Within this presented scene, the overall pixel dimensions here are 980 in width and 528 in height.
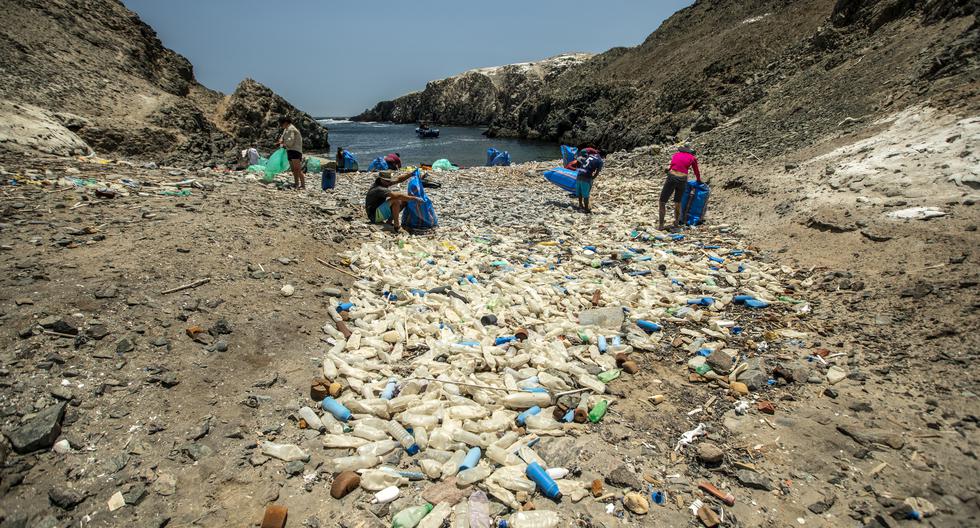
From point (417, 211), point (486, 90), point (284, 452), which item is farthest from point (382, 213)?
point (486, 90)

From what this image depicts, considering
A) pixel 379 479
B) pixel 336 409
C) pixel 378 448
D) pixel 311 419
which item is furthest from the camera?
pixel 336 409

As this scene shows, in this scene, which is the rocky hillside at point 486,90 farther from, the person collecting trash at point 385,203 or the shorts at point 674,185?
the person collecting trash at point 385,203

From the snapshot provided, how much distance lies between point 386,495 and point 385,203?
7134 mm

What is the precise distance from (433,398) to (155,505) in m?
2.10

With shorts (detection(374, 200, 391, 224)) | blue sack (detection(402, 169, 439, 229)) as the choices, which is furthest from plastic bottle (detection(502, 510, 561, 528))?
shorts (detection(374, 200, 391, 224))

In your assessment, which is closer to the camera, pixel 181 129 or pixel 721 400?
pixel 721 400

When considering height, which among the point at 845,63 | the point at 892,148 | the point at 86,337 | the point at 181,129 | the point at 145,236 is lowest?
the point at 86,337

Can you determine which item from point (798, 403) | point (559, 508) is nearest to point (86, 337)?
point (559, 508)

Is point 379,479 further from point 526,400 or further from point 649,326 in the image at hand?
point 649,326

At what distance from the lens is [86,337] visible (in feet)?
12.5

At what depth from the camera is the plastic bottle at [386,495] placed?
2.92 meters

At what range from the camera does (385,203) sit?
30.3 feet

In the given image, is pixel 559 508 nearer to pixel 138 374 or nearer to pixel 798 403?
pixel 798 403

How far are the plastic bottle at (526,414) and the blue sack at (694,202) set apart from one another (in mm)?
8112
